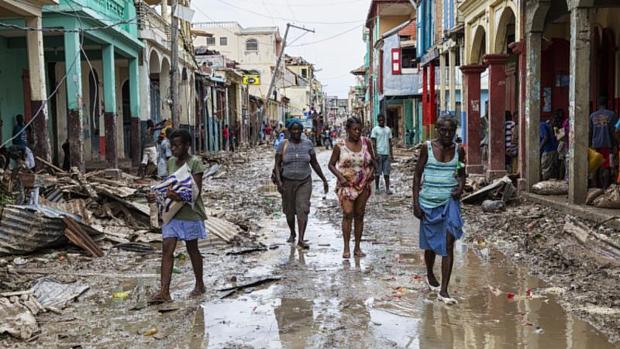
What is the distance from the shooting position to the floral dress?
7660 mm

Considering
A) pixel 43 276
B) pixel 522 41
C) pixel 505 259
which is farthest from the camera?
pixel 522 41

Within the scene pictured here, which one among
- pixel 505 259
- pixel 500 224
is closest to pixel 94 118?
pixel 500 224

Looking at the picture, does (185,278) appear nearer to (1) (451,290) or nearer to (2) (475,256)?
(1) (451,290)

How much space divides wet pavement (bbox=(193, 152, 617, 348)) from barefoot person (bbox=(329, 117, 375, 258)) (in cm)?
46

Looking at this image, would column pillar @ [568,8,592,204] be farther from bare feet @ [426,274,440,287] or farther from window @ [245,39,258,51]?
window @ [245,39,258,51]

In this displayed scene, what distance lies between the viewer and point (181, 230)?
588cm

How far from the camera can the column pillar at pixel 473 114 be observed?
17.0m

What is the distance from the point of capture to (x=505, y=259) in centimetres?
764

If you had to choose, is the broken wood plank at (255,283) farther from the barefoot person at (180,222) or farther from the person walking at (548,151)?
the person walking at (548,151)

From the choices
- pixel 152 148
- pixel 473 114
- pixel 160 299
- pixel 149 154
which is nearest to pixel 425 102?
pixel 473 114

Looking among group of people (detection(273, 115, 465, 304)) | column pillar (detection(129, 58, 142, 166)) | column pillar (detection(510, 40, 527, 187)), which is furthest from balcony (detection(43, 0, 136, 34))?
column pillar (detection(510, 40, 527, 187))

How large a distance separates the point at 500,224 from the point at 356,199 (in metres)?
3.26

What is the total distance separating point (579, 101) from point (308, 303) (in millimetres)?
5801

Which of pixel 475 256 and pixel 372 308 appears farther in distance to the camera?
pixel 475 256
